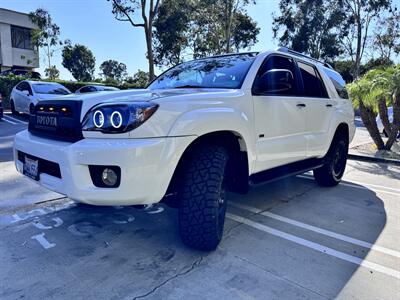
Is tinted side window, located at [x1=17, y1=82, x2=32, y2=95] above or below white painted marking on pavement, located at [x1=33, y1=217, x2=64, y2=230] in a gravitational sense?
above

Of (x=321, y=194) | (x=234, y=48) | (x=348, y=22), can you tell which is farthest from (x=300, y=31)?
(x=321, y=194)

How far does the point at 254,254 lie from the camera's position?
2738mm

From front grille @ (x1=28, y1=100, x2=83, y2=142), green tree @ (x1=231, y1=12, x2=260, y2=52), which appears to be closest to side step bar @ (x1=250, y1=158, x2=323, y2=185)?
front grille @ (x1=28, y1=100, x2=83, y2=142)

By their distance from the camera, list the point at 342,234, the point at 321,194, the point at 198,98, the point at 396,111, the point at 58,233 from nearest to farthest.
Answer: the point at 198,98
the point at 58,233
the point at 342,234
the point at 321,194
the point at 396,111

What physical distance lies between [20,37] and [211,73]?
3652 centimetres

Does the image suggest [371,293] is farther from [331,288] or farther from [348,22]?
[348,22]

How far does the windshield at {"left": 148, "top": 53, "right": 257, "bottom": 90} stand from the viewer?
323cm

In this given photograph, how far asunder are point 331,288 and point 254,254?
664 mm

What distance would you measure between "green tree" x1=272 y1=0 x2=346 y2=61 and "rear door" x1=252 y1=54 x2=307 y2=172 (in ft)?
95.1

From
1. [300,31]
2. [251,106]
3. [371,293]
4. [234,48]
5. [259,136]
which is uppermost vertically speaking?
[300,31]

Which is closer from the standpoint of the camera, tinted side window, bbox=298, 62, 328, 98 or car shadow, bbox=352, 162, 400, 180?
tinted side window, bbox=298, 62, 328, 98

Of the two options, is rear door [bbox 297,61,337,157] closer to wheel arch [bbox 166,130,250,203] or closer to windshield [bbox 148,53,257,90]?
windshield [bbox 148,53,257,90]

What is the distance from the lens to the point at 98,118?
234cm

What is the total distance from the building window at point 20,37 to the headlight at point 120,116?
35964mm
